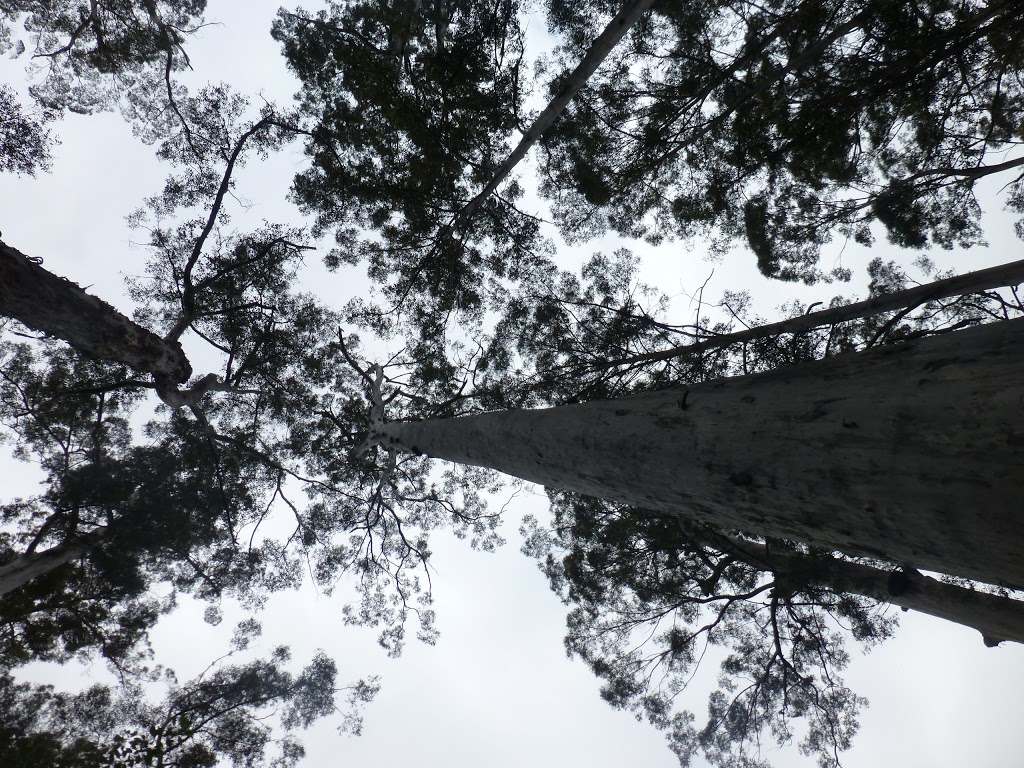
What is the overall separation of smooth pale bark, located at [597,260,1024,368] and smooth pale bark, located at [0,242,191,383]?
5941mm

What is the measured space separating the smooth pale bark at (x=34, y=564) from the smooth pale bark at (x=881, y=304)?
8.21m

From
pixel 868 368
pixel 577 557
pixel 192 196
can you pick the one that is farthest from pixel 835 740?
pixel 192 196

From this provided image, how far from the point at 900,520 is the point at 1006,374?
417 mm

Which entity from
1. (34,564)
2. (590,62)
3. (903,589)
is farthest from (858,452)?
(34,564)

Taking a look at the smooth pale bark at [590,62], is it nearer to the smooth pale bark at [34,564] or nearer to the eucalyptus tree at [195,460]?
the eucalyptus tree at [195,460]

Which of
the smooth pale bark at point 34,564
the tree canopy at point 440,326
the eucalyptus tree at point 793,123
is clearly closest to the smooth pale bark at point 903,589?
the tree canopy at point 440,326

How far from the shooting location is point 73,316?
4.98m

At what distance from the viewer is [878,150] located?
5.89 meters

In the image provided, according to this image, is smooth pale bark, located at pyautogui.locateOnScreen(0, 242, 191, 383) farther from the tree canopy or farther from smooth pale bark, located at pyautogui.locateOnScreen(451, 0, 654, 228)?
smooth pale bark, located at pyautogui.locateOnScreen(451, 0, 654, 228)

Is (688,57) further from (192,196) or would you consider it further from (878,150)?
(192,196)

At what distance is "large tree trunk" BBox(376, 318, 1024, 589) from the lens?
40.8 inches

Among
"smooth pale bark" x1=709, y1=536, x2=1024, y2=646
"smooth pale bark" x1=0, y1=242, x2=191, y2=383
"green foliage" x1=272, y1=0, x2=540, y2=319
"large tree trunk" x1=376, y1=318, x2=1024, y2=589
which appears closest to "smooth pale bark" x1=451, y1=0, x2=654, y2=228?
"green foliage" x1=272, y1=0, x2=540, y2=319

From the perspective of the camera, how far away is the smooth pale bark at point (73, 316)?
447 cm

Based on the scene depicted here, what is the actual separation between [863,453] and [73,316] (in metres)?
6.77
